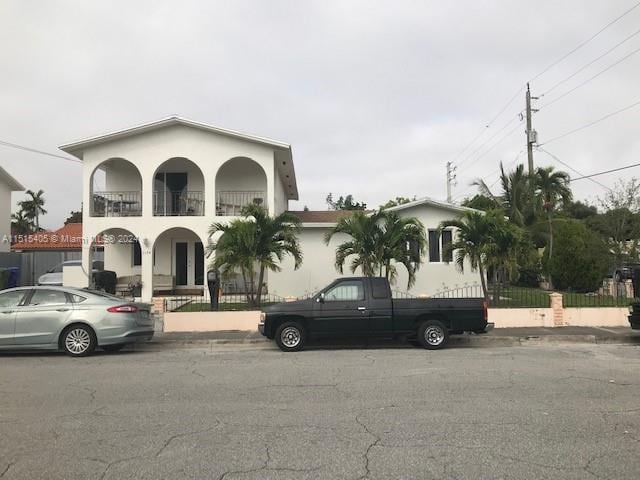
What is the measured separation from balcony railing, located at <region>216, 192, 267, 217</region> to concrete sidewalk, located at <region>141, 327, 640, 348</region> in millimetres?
10257

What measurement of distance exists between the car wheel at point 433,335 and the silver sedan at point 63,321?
5.97m

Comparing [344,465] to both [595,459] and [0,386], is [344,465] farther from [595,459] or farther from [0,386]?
[0,386]

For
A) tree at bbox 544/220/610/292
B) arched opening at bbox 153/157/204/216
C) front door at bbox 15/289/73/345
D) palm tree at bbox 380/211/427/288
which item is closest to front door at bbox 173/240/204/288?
arched opening at bbox 153/157/204/216

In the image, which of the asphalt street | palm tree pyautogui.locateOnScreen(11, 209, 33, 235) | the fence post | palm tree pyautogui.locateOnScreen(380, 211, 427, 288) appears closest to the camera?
the asphalt street

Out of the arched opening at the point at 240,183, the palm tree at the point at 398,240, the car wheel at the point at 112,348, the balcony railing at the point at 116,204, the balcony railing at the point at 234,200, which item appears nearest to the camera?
the car wheel at the point at 112,348

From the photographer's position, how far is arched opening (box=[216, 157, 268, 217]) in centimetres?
2373

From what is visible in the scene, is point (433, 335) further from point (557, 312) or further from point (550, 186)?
point (550, 186)

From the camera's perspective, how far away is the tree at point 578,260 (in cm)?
2241

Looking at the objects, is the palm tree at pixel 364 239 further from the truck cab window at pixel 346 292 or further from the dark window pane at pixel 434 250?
the truck cab window at pixel 346 292

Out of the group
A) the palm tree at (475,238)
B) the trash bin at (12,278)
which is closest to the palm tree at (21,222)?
the trash bin at (12,278)

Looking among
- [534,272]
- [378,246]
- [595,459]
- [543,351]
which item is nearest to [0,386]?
[595,459]

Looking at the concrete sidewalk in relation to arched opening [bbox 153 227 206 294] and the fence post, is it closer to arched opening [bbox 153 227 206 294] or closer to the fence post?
the fence post

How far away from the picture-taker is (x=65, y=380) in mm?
8438

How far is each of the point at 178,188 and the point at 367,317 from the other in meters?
15.9
